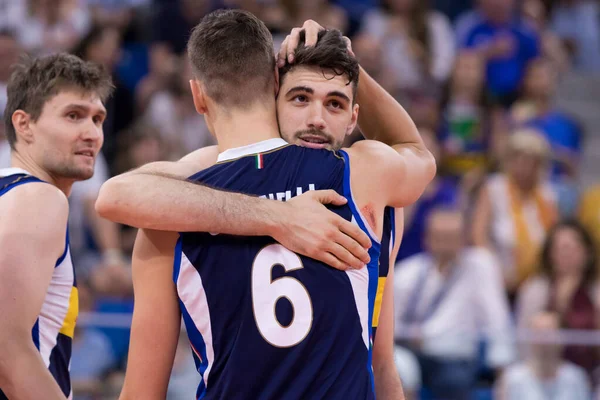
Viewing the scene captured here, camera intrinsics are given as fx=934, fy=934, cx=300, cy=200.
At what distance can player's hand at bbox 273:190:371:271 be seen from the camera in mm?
3107

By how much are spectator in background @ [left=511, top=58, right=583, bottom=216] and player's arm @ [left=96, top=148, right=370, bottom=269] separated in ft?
23.0

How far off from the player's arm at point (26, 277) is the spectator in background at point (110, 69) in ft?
19.9

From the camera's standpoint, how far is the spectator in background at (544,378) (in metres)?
6.69

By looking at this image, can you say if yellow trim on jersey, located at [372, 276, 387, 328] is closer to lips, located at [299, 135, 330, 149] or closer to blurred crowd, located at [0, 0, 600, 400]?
lips, located at [299, 135, 330, 149]

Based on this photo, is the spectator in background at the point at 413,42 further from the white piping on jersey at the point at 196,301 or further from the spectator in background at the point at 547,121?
the white piping on jersey at the point at 196,301

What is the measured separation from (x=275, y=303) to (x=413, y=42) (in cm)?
832

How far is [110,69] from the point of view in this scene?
32.8ft

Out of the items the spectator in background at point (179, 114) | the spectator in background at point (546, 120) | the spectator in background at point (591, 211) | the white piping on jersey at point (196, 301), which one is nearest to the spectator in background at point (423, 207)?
the spectator in background at point (591, 211)

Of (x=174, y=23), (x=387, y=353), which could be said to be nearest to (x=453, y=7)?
(x=174, y=23)

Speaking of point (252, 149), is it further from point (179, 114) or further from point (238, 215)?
point (179, 114)

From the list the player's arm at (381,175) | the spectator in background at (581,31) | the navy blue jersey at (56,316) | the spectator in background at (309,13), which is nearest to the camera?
the player's arm at (381,175)

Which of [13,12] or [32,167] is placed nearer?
[32,167]

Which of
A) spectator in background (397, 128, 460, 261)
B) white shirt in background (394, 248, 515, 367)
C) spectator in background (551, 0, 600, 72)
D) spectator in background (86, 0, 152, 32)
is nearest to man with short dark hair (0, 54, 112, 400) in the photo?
white shirt in background (394, 248, 515, 367)

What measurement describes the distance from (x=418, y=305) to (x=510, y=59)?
4.55m
